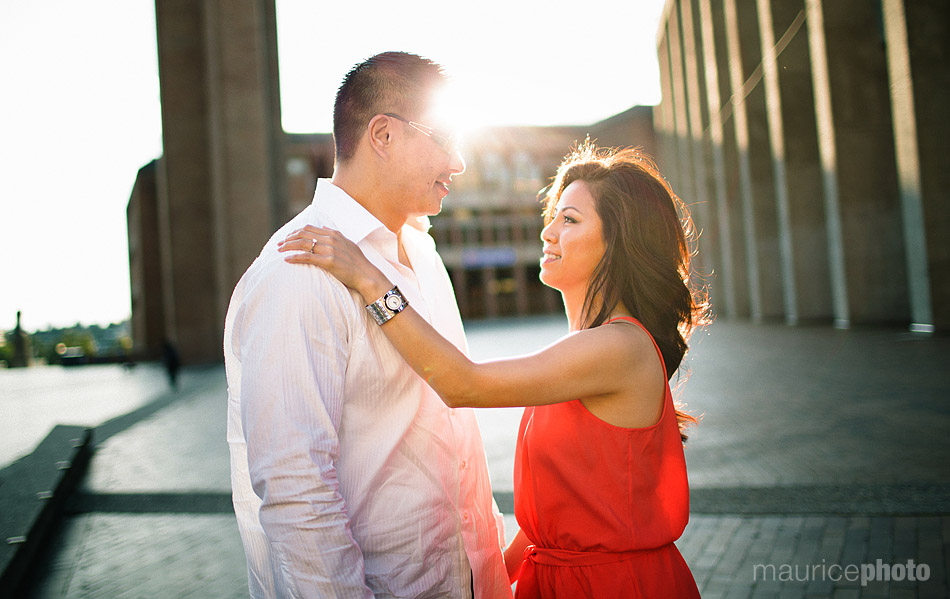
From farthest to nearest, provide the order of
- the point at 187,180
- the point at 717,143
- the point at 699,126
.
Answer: the point at 699,126, the point at 717,143, the point at 187,180

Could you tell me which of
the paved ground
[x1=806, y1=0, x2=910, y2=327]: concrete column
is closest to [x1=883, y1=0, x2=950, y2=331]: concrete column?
[x1=806, y1=0, x2=910, y2=327]: concrete column

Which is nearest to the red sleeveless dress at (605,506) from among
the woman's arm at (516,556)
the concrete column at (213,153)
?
the woman's arm at (516,556)

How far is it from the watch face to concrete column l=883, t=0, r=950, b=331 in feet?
50.0

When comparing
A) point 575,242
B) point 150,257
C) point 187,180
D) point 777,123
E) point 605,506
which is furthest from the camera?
point 150,257

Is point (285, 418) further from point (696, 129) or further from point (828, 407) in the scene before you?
point (696, 129)

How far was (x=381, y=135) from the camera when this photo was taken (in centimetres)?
217

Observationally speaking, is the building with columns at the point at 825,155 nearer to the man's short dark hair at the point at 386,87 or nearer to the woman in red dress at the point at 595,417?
the woman in red dress at the point at 595,417

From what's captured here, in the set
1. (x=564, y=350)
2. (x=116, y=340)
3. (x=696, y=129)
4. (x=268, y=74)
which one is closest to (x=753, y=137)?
(x=696, y=129)

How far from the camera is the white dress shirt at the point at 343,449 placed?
1660 millimetres

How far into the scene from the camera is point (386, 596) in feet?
6.16

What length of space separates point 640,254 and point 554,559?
3.29 ft

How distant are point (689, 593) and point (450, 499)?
76 cm

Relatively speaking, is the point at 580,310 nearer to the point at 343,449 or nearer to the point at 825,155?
the point at 343,449

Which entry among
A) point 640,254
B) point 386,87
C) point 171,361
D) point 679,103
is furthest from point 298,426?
point 679,103
